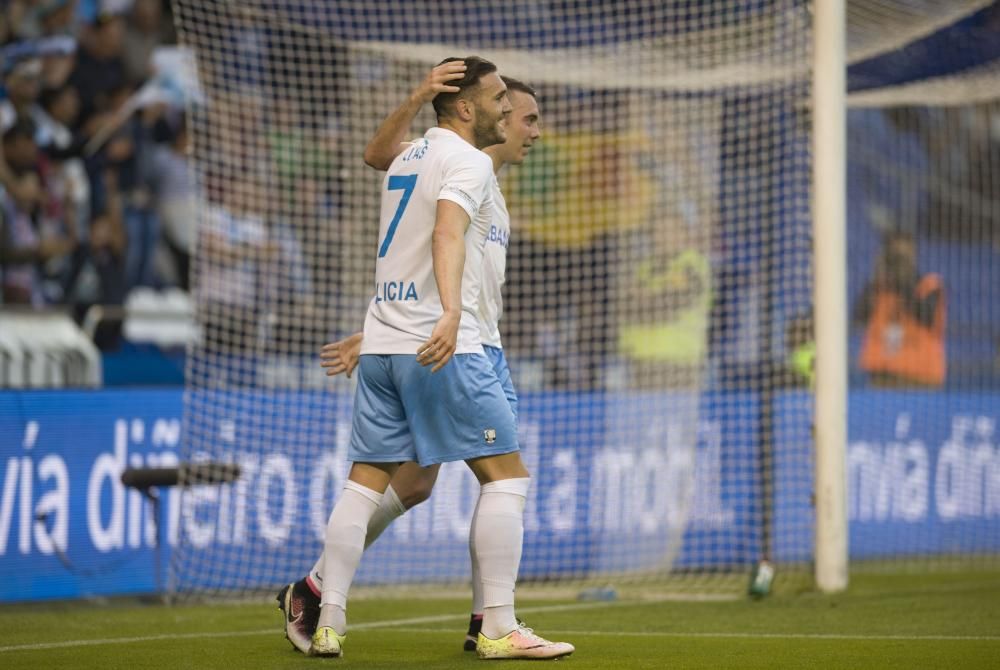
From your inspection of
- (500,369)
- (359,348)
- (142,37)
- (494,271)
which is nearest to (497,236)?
(494,271)

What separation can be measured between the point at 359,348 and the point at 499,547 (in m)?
0.96

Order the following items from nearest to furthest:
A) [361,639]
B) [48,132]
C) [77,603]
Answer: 1. [361,639]
2. [77,603]
3. [48,132]

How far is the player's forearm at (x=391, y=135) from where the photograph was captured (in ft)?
18.4

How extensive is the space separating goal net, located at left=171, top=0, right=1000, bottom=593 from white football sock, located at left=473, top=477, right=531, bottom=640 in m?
4.05

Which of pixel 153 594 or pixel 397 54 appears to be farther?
pixel 397 54

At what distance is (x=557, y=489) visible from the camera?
10.4m

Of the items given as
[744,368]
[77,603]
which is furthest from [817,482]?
[77,603]

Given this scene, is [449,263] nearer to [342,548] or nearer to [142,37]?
[342,548]

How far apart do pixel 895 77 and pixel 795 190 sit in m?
1.73

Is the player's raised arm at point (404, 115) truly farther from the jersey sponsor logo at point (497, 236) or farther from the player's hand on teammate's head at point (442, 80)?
the jersey sponsor logo at point (497, 236)

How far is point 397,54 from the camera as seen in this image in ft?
32.0

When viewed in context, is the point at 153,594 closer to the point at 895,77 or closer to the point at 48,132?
the point at 48,132

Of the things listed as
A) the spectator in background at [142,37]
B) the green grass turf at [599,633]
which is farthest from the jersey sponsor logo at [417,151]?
the spectator in background at [142,37]

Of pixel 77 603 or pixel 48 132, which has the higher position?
pixel 48 132
